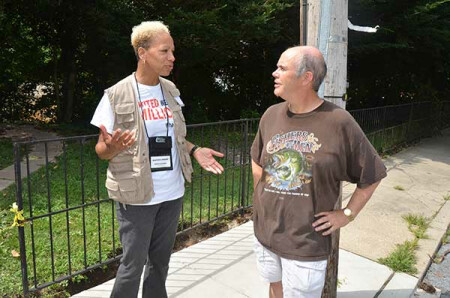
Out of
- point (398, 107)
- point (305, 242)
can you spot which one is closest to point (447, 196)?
point (398, 107)

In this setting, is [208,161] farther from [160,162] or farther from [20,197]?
[20,197]

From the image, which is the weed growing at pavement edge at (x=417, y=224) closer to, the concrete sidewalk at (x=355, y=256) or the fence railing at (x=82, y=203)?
the concrete sidewalk at (x=355, y=256)

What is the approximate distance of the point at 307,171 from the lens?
197 cm

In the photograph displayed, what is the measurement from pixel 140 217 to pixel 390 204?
445cm

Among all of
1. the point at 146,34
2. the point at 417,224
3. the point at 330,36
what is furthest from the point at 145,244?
the point at 417,224

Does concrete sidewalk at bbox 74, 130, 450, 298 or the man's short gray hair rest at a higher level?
the man's short gray hair

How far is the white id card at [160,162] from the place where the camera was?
2.24 m

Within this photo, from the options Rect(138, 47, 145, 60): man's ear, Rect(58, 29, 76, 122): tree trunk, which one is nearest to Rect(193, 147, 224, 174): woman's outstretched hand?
Rect(138, 47, 145, 60): man's ear

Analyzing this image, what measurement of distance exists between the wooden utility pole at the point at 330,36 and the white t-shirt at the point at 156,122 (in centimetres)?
109

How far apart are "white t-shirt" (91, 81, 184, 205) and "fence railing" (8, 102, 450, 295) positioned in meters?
0.75

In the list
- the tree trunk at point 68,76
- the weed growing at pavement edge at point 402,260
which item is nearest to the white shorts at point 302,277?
the weed growing at pavement edge at point 402,260

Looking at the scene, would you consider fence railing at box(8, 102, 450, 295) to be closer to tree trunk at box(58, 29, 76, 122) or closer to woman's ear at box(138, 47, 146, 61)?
woman's ear at box(138, 47, 146, 61)

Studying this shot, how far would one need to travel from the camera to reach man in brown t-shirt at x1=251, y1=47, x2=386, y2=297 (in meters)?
1.95

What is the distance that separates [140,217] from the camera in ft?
7.41
